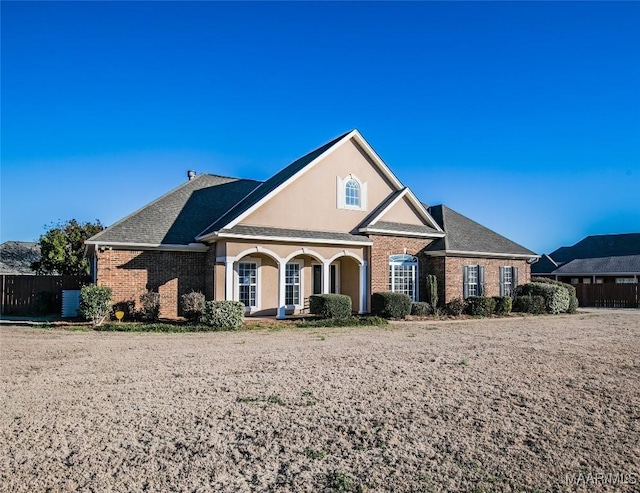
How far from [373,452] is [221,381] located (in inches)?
153

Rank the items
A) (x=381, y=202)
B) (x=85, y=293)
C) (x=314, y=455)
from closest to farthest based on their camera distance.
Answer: (x=314, y=455) → (x=85, y=293) → (x=381, y=202)

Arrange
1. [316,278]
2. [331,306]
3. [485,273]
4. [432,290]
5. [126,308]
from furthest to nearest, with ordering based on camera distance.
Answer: [485,273] < [316,278] < [432,290] < [126,308] < [331,306]

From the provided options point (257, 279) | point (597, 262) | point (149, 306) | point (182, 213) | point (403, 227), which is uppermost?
point (182, 213)

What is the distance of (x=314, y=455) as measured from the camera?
5.04 meters

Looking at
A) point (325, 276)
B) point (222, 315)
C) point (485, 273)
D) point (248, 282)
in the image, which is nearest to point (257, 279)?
point (248, 282)

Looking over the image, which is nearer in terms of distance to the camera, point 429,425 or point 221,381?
point 429,425

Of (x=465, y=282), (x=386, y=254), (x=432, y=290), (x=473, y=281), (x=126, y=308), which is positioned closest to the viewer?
(x=126, y=308)

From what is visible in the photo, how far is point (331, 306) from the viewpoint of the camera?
59.4 feet

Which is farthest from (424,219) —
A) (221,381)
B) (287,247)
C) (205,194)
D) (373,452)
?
(373,452)

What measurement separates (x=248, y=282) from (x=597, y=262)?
1342 inches

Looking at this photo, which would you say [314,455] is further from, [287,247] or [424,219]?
[424,219]

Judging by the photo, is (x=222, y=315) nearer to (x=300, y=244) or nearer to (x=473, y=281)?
(x=300, y=244)

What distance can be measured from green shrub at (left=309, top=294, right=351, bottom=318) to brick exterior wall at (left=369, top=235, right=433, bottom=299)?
2.39 metres

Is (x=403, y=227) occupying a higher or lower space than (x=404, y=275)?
higher
